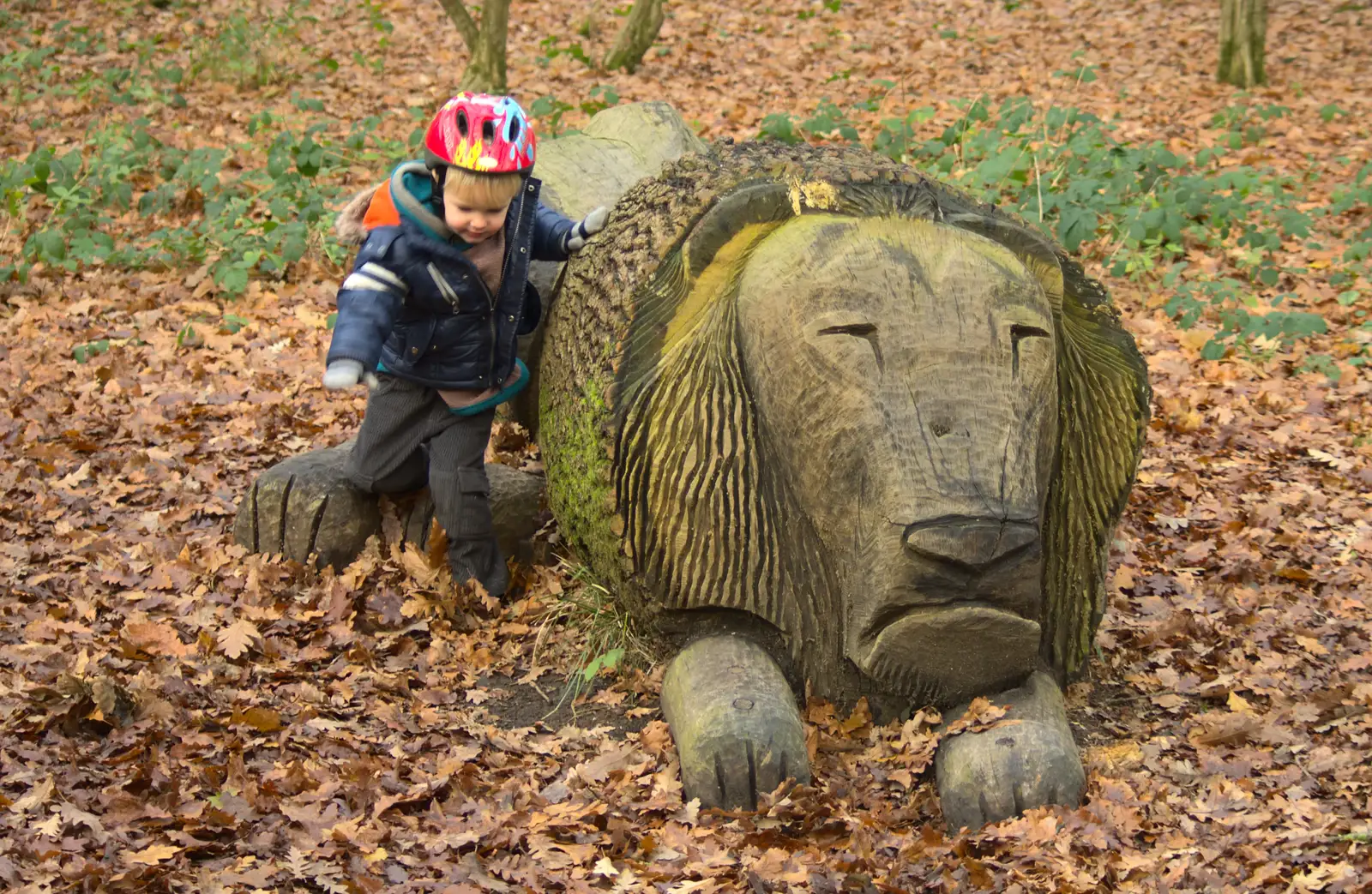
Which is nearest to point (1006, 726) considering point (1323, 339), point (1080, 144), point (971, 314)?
point (971, 314)

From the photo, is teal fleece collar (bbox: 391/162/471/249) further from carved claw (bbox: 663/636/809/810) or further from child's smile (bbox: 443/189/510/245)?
carved claw (bbox: 663/636/809/810)

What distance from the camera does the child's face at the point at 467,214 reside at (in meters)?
4.27

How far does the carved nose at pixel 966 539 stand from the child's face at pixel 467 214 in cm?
186

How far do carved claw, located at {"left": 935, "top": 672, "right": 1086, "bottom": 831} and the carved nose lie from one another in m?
0.50

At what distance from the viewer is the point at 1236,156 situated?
10.6 meters

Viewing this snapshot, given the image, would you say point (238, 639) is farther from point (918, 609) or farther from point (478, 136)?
point (918, 609)

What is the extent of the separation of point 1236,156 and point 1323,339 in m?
3.68

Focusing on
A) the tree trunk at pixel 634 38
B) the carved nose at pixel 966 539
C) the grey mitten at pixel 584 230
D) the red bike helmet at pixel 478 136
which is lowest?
the carved nose at pixel 966 539

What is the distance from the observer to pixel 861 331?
3484 mm

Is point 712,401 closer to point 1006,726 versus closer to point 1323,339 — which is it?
point 1006,726

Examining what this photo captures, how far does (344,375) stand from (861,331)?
1523 millimetres

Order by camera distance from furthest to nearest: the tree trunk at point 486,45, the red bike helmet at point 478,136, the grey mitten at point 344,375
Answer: the tree trunk at point 486,45, the red bike helmet at point 478,136, the grey mitten at point 344,375

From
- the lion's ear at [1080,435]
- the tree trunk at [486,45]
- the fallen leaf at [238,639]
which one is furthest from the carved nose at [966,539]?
the tree trunk at [486,45]

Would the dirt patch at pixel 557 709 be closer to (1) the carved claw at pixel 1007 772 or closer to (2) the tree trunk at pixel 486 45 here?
(1) the carved claw at pixel 1007 772
